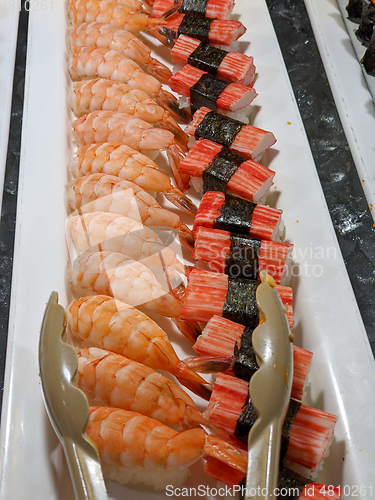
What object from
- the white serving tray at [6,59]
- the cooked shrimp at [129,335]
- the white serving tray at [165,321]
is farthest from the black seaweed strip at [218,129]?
the white serving tray at [6,59]

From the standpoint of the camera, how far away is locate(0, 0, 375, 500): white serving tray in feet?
5.45

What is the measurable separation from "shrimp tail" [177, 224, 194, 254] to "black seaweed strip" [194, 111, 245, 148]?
47 centimetres

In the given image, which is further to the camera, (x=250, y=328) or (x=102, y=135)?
(x=102, y=135)

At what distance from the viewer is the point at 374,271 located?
2414 millimetres

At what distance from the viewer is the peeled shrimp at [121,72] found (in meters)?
2.66

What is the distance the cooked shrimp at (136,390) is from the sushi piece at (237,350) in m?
0.19

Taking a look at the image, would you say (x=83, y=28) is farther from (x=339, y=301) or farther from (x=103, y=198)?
(x=339, y=301)

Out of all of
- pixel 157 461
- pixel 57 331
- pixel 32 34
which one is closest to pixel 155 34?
pixel 32 34

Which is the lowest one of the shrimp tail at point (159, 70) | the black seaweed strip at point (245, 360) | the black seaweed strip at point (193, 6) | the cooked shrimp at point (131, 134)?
the black seaweed strip at point (245, 360)

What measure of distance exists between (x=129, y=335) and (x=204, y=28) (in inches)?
72.7

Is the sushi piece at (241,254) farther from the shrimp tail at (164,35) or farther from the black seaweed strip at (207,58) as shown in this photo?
the shrimp tail at (164,35)

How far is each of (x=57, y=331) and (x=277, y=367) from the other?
0.66 m

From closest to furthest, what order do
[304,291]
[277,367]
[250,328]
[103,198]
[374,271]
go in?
[277,367], [250,328], [304,291], [103,198], [374,271]

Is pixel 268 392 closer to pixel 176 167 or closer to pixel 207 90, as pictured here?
pixel 176 167
